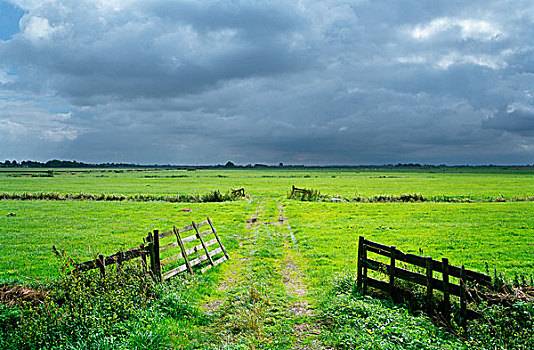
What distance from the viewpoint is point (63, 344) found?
7.70 m

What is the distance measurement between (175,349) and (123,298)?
2.39 meters

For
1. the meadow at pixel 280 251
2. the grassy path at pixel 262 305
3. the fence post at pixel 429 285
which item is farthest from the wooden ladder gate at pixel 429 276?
the grassy path at pixel 262 305

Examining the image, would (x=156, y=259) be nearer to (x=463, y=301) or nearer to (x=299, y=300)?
(x=299, y=300)

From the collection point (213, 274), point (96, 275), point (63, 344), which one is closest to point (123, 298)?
point (96, 275)

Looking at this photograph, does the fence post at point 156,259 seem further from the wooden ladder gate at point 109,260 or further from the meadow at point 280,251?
the meadow at point 280,251

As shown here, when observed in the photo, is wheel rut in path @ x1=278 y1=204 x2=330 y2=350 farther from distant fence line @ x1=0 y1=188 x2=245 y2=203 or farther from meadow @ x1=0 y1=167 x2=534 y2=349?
distant fence line @ x1=0 y1=188 x2=245 y2=203

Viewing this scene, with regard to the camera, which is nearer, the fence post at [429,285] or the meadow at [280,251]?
the meadow at [280,251]

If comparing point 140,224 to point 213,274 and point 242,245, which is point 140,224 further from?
point 213,274

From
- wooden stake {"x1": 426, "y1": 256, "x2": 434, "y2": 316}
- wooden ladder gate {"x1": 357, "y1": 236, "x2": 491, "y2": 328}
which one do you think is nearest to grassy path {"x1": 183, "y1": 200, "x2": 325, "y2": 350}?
wooden ladder gate {"x1": 357, "y1": 236, "x2": 491, "y2": 328}

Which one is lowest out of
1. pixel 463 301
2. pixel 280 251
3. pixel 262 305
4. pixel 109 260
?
pixel 280 251

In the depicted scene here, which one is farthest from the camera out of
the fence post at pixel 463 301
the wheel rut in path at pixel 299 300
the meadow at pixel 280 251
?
the meadow at pixel 280 251

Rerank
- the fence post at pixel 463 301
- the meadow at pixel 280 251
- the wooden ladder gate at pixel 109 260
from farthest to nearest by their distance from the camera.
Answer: the wooden ladder gate at pixel 109 260 → the meadow at pixel 280 251 → the fence post at pixel 463 301

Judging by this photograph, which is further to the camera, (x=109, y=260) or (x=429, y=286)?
(x=109, y=260)

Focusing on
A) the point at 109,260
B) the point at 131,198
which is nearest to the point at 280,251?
the point at 109,260
